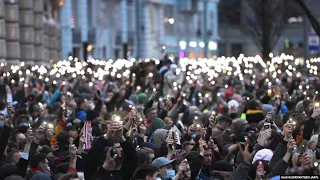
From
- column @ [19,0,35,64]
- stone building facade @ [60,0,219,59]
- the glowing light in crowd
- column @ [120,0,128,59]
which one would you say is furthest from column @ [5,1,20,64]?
the glowing light in crowd

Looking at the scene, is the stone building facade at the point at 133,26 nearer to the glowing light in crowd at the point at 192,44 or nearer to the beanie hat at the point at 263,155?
the glowing light in crowd at the point at 192,44

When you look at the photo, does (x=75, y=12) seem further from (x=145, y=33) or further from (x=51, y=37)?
(x=145, y=33)

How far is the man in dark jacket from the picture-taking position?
757 inches

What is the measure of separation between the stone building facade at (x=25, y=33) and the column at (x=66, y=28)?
29.7ft

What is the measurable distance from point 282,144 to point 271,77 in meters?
19.0

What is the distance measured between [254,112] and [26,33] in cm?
2322

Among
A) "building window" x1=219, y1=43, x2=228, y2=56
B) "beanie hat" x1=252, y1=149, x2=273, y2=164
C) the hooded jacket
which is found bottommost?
"building window" x1=219, y1=43, x2=228, y2=56

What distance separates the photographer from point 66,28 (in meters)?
59.5

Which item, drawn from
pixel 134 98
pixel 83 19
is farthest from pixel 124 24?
pixel 134 98

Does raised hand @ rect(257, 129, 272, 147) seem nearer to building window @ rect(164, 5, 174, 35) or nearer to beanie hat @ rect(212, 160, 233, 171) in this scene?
beanie hat @ rect(212, 160, 233, 171)

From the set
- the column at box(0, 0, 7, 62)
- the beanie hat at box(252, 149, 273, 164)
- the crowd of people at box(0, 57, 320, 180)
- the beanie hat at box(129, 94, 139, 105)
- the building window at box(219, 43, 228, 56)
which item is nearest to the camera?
the crowd of people at box(0, 57, 320, 180)

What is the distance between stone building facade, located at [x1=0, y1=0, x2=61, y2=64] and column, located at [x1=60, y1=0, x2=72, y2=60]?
9064 mm

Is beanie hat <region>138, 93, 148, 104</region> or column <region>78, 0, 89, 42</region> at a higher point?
column <region>78, 0, 89, 42</region>

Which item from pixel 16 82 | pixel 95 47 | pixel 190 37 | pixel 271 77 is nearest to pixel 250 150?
pixel 16 82
